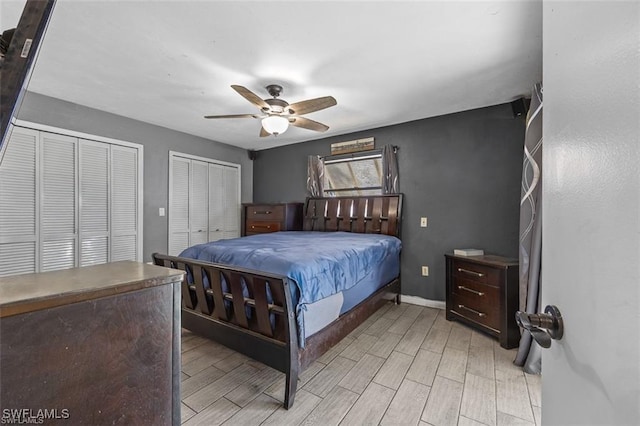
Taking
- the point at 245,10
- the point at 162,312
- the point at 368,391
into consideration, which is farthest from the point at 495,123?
the point at 162,312

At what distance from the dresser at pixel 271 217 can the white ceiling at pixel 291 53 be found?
67.3 inches

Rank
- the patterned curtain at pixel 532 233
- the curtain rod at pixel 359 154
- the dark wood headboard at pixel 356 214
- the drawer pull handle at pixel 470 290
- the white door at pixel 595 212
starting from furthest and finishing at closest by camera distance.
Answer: the curtain rod at pixel 359 154 < the dark wood headboard at pixel 356 214 < the drawer pull handle at pixel 470 290 < the patterned curtain at pixel 532 233 < the white door at pixel 595 212

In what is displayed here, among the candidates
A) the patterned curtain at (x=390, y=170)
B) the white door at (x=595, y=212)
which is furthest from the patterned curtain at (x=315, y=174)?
the white door at (x=595, y=212)

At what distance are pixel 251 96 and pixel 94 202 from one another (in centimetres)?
247

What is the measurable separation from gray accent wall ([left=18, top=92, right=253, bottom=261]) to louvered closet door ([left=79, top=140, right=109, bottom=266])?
0.80ft

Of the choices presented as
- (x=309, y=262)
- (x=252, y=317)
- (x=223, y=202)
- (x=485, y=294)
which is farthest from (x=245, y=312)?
(x=223, y=202)

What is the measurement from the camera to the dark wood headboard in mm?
3602

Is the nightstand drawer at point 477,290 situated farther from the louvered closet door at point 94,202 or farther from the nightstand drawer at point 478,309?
the louvered closet door at point 94,202

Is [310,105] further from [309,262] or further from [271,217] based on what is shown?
[271,217]

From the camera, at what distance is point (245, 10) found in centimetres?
163

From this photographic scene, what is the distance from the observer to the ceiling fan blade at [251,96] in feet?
6.85

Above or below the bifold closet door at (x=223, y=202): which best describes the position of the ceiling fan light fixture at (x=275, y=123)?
above

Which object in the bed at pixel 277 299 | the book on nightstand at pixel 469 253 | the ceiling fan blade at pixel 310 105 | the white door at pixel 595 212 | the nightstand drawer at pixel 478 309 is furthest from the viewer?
the book on nightstand at pixel 469 253

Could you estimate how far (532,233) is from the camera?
2115 mm
